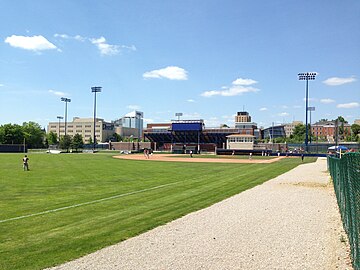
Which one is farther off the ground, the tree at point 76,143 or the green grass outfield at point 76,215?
the tree at point 76,143

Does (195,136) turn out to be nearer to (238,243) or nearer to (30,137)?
(30,137)

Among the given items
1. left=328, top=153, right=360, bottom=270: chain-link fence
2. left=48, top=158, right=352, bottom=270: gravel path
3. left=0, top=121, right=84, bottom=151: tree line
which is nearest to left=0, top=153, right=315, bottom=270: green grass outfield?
left=48, top=158, right=352, bottom=270: gravel path

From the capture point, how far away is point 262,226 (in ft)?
33.4

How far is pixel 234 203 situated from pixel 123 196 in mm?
5350

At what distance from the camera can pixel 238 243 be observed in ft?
27.4

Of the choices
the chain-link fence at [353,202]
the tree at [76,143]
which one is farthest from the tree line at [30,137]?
the chain-link fence at [353,202]

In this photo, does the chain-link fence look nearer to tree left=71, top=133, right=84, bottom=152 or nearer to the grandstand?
the grandstand

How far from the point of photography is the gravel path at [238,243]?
6898 millimetres

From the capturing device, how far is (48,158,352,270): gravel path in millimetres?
6898

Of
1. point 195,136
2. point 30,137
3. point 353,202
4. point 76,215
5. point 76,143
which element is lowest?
point 76,215

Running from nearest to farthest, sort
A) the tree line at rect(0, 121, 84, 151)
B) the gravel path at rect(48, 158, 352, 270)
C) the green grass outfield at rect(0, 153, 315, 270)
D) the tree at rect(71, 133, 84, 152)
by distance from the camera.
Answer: the gravel path at rect(48, 158, 352, 270) < the green grass outfield at rect(0, 153, 315, 270) < the tree line at rect(0, 121, 84, 151) < the tree at rect(71, 133, 84, 152)

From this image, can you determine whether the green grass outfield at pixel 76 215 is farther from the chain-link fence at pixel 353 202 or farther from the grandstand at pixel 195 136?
the grandstand at pixel 195 136

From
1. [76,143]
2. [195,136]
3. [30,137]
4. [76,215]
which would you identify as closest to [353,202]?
[76,215]

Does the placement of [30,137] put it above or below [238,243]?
above
